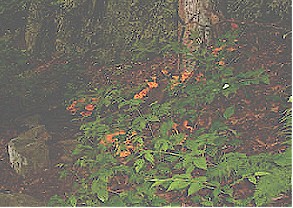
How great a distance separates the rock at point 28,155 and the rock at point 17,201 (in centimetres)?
90

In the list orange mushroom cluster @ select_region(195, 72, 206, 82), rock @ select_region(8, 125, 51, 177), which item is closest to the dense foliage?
orange mushroom cluster @ select_region(195, 72, 206, 82)

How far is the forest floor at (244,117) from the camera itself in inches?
175

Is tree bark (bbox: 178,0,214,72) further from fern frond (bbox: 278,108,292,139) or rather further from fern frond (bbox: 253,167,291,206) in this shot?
fern frond (bbox: 253,167,291,206)

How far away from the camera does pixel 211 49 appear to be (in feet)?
16.6

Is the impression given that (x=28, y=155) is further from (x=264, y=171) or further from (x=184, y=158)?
(x=264, y=171)

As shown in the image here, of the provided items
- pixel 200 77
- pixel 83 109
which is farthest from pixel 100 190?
pixel 83 109

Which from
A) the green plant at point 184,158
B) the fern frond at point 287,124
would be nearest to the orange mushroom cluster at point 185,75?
the green plant at point 184,158

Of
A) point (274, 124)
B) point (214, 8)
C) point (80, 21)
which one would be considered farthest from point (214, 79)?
point (80, 21)

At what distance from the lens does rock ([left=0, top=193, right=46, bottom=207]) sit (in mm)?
4609

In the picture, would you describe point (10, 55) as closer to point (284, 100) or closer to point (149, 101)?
point (149, 101)

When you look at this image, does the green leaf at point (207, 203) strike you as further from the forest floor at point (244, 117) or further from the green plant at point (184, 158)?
the forest floor at point (244, 117)

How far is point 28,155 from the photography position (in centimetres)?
564

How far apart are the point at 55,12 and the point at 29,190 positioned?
3.63 meters

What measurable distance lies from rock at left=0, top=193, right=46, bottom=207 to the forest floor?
1.12 feet
